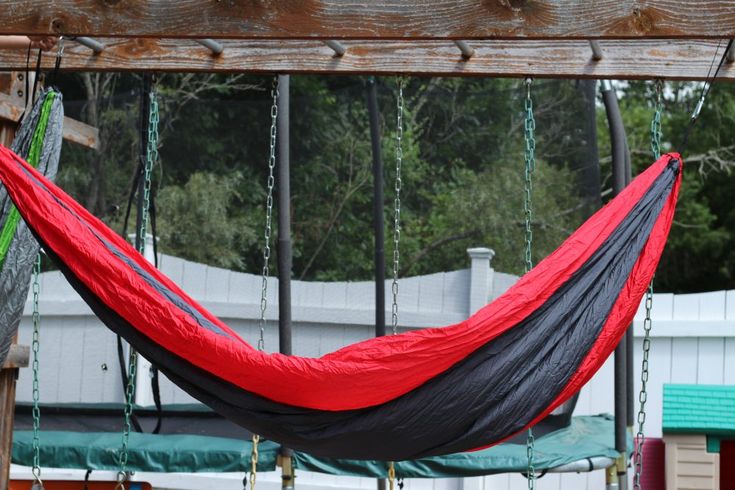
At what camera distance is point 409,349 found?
2789mm

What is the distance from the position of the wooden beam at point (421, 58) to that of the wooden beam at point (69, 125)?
0.34m

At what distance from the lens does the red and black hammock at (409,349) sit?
9.04ft

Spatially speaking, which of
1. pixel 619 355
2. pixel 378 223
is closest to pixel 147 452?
pixel 378 223

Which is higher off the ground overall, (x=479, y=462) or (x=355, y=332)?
(x=355, y=332)

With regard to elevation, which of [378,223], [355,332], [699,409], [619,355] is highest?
[378,223]

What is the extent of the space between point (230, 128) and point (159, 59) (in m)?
3.04

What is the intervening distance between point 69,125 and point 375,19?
197 cm

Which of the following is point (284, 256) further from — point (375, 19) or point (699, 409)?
point (699, 409)

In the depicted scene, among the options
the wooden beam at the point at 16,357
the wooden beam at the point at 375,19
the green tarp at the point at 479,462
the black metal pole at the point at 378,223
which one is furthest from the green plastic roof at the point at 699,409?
the wooden beam at the point at 16,357

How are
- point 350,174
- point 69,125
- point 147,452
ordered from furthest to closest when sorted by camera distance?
point 350,174 → point 147,452 → point 69,125

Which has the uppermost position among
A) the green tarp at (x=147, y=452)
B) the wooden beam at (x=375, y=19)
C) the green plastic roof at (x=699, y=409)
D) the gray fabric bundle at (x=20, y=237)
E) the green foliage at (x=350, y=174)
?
the green foliage at (x=350, y=174)

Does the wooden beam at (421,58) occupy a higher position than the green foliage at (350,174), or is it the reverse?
the green foliage at (350,174)

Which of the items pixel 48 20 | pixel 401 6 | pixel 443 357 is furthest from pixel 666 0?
pixel 48 20

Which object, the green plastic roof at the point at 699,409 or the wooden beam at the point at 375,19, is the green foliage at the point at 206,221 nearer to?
the green plastic roof at the point at 699,409
